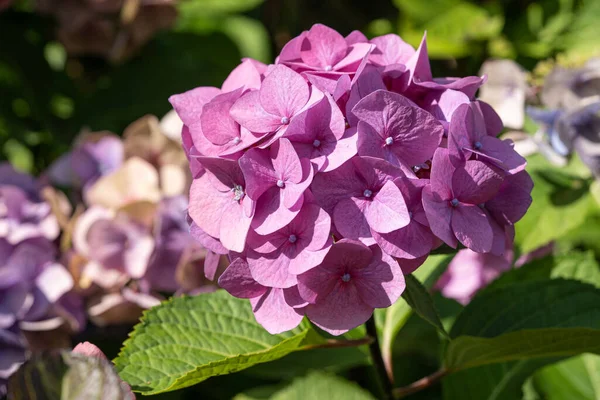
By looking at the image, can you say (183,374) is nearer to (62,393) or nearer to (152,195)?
(62,393)

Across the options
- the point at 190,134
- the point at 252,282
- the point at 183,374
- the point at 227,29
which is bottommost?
the point at 227,29

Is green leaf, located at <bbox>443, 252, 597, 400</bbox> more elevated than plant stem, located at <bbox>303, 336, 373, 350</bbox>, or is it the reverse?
plant stem, located at <bbox>303, 336, 373, 350</bbox>

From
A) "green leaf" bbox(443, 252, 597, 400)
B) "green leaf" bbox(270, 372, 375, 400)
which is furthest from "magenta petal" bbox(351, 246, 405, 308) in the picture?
"green leaf" bbox(270, 372, 375, 400)

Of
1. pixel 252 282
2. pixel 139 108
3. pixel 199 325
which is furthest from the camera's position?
pixel 139 108

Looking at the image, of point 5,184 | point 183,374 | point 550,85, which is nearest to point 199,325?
point 183,374

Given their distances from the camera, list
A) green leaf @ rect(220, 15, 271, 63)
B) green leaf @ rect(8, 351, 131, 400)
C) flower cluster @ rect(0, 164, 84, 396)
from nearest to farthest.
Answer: green leaf @ rect(8, 351, 131, 400), flower cluster @ rect(0, 164, 84, 396), green leaf @ rect(220, 15, 271, 63)

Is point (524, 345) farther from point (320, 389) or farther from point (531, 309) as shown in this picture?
point (320, 389)

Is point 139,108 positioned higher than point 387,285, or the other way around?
point 387,285

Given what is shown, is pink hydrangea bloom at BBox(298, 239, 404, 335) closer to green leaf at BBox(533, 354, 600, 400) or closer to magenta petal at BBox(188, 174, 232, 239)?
magenta petal at BBox(188, 174, 232, 239)
